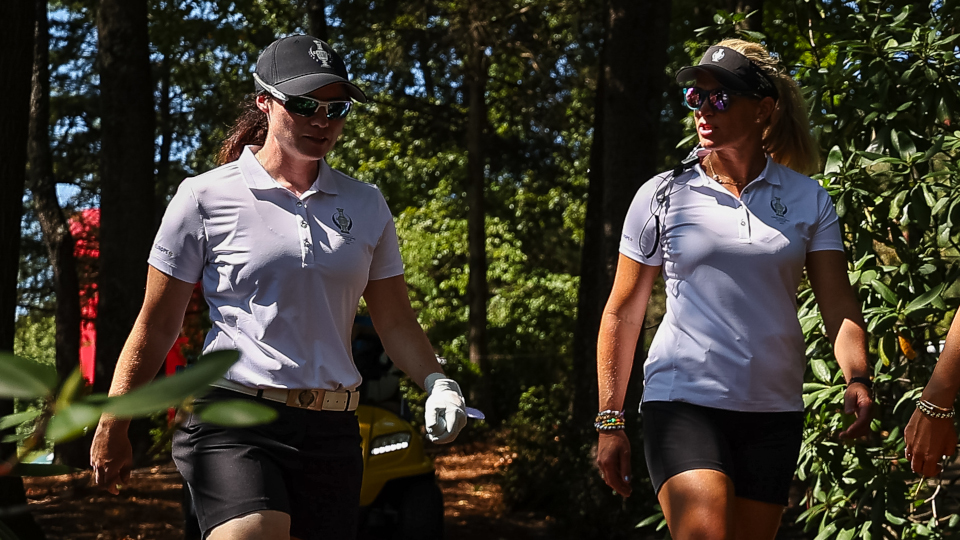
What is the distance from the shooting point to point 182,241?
10.4 feet

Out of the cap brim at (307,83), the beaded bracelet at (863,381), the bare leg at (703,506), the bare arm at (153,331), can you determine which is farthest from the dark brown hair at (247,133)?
the beaded bracelet at (863,381)

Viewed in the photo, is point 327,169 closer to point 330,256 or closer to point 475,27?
point 330,256

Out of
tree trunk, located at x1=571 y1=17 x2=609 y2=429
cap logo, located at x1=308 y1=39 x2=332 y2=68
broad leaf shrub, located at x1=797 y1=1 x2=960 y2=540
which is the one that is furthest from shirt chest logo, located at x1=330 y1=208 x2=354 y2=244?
tree trunk, located at x1=571 y1=17 x2=609 y2=429

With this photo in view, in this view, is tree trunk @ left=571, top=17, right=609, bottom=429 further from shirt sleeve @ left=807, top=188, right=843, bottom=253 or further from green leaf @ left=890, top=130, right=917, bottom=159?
shirt sleeve @ left=807, top=188, right=843, bottom=253

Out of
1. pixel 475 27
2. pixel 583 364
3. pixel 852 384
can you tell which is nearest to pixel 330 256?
pixel 852 384

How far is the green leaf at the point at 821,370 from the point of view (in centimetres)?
461

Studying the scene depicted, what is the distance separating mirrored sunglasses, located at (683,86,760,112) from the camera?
11.7 ft

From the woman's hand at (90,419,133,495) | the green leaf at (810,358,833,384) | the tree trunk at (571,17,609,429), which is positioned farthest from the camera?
the tree trunk at (571,17,609,429)

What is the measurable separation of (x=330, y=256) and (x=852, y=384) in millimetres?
1557

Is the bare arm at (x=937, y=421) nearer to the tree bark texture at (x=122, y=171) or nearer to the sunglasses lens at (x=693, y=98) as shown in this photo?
the sunglasses lens at (x=693, y=98)

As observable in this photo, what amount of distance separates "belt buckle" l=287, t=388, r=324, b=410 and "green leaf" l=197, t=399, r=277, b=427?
2531mm

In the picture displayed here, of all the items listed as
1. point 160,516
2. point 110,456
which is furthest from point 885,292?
point 160,516

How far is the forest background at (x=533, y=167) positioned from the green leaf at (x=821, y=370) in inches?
0.5

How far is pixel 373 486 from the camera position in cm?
786
